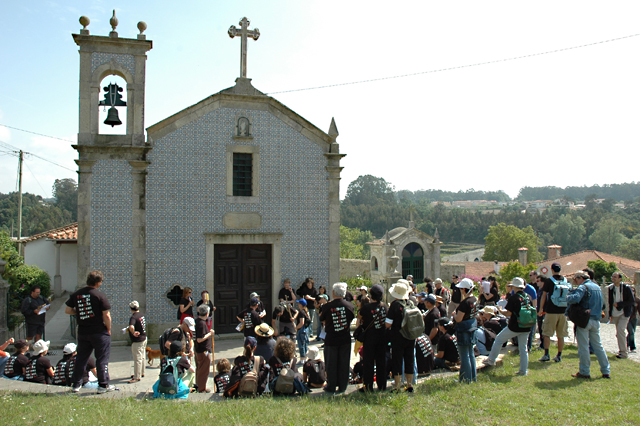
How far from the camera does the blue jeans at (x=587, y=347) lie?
7.11 metres

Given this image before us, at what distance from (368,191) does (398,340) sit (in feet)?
388

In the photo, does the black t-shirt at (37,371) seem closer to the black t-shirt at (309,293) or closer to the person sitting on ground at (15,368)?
the person sitting on ground at (15,368)

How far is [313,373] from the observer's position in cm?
689

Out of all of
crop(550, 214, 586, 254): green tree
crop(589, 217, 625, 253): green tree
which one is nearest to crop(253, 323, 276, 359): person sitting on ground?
crop(589, 217, 625, 253): green tree

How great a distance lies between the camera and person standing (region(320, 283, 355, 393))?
6500 mm

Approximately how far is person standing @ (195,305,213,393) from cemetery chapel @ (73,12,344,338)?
4.20 metres

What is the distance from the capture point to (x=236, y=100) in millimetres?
12148

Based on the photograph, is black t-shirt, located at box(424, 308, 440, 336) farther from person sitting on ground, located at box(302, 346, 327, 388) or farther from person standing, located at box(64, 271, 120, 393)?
person standing, located at box(64, 271, 120, 393)

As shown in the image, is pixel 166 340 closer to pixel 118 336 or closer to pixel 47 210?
pixel 118 336

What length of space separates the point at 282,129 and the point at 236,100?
4.62ft

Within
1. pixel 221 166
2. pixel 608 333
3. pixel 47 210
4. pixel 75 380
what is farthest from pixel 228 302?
pixel 47 210

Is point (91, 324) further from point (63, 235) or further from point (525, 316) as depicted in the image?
point (63, 235)

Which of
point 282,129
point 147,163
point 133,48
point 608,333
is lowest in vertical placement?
point 608,333

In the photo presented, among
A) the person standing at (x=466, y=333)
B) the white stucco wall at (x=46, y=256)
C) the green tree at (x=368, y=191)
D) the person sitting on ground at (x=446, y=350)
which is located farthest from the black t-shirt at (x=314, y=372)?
the green tree at (x=368, y=191)
